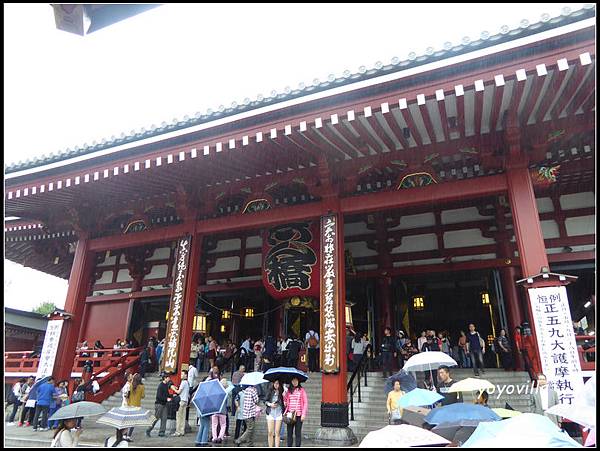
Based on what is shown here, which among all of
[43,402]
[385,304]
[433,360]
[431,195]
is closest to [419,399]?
[433,360]

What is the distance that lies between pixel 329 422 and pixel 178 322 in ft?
14.4

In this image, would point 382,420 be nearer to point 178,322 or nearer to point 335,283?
point 335,283

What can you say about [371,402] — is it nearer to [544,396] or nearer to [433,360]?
[433,360]

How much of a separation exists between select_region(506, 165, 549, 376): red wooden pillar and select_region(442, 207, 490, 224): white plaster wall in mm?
3891

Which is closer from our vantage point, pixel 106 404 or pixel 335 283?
pixel 335 283

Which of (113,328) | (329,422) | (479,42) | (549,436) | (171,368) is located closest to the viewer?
(549,436)

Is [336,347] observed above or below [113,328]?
below

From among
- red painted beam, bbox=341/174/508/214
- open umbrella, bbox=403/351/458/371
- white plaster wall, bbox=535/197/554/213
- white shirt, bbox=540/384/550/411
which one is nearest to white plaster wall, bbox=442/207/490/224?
white plaster wall, bbox=535/197/554/213

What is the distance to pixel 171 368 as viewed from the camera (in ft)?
32.2

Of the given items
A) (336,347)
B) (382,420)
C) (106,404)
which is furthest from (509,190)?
(106,404)

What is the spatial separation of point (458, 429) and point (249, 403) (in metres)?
4.77

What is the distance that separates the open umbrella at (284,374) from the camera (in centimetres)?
758

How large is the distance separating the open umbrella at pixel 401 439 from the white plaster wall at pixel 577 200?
941 centimetres

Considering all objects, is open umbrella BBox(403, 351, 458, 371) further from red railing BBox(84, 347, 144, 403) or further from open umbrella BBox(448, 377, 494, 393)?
red railing BBox(84, 347, 144, 403)
